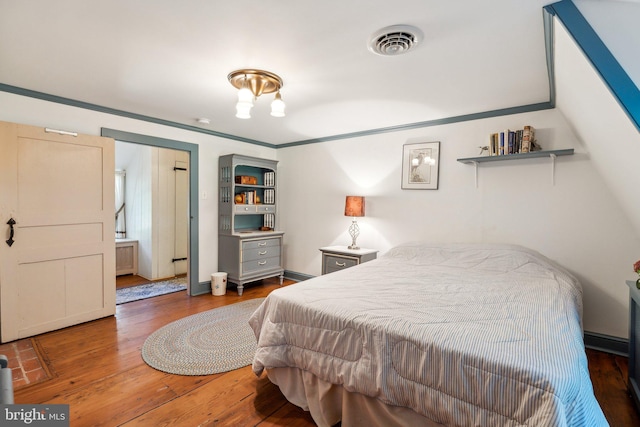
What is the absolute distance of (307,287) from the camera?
82.3 inches

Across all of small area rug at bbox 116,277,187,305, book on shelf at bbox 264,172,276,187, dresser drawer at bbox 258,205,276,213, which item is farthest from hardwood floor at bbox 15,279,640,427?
book on shelf at bbox 264,172,276,187

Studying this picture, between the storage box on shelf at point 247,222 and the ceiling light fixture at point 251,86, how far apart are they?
1.85m

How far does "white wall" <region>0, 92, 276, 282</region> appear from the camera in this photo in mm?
2784

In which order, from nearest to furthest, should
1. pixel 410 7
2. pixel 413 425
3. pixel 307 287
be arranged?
pixel 413 425 → pixel 410 7 → pixel 307 287

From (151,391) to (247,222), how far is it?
9.66 feet

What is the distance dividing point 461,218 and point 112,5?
334 centimetres

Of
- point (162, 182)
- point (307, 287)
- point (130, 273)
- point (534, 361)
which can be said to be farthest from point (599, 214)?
point (130, 273)

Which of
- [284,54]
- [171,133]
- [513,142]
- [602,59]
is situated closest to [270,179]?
[171,133]

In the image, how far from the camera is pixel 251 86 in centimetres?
240

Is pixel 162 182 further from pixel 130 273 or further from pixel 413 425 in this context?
pixel 413 425

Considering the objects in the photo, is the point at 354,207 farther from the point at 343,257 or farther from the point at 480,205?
the point at 480,205

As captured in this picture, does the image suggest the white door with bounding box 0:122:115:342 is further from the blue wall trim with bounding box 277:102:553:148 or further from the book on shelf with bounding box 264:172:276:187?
the blue wall trim with bounding box 277:102:553:148

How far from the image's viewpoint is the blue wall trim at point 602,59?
4.35ft

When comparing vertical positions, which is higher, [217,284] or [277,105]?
[277,105]
